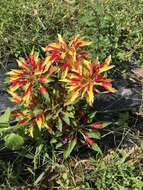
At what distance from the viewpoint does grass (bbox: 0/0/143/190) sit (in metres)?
2.56

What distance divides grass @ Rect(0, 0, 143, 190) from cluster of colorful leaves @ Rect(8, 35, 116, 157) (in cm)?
20

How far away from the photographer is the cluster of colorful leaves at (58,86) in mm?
2312

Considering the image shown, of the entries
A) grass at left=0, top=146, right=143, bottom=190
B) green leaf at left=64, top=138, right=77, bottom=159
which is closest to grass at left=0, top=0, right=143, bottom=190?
grass at left=0, top=146, right=143, bottom=190

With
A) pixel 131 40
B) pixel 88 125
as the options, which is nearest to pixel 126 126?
pixel 88 125

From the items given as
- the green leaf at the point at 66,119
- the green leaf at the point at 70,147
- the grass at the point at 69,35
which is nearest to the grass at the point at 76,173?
the grass at the point at 69,35

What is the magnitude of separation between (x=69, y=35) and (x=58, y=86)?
0.97 metres

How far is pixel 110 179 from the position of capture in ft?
8.32

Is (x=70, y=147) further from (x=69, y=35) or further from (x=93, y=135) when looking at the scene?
(x=69, y=35)

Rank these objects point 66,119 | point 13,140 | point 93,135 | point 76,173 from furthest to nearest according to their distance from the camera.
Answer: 1. point 76,173
2. point 93,135
3. point 66,119
4. point 13,140

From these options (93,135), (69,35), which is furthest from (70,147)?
(69,35)

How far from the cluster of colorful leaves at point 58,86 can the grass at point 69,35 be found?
20cm

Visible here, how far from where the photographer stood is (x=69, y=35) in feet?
11.0

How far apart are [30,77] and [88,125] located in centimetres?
45

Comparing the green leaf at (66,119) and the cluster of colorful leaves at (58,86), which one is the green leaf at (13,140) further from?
the green leaf at (66,119)
